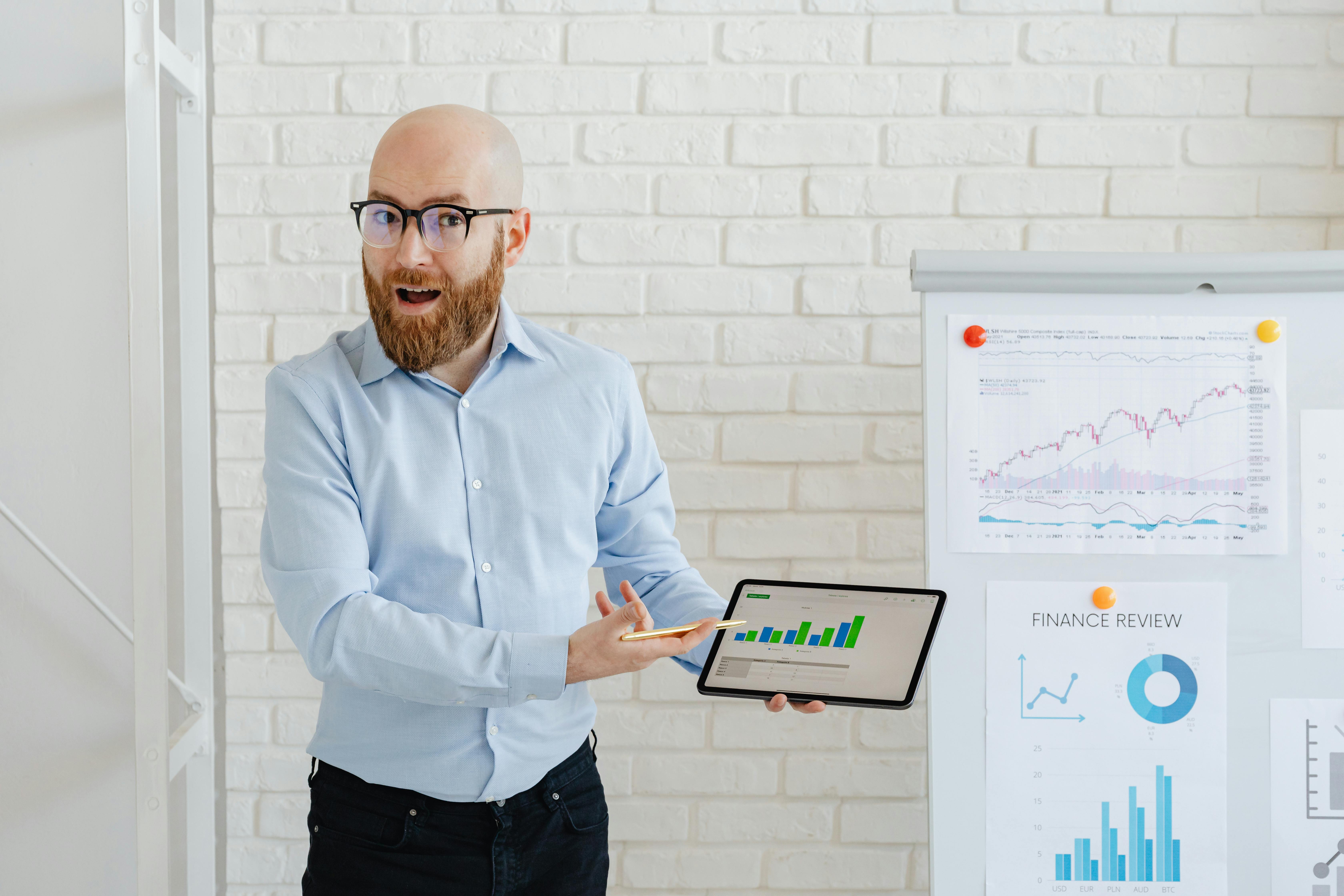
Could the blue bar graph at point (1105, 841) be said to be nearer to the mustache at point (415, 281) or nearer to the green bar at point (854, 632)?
the green bar at point (854, 632)

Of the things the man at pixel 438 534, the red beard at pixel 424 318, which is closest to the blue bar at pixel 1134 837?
the man at pixel 438 534

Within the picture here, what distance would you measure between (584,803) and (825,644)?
40 cm

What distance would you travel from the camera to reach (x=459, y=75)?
69.2 inches

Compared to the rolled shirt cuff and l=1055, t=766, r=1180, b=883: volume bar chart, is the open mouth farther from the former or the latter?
l=1055, t=766, r=1180, b=883: volume bar chart

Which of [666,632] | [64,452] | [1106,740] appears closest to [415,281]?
[666,632]

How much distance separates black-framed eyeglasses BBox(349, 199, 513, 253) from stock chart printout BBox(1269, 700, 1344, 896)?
128cm

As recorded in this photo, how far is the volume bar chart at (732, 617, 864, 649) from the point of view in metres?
1.23

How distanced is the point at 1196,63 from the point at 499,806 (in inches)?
67.8

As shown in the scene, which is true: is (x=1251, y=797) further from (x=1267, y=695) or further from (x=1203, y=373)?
(x=1203, y=373)

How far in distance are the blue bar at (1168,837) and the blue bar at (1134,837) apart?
0.03 metres

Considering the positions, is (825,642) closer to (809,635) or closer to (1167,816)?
(809,635)

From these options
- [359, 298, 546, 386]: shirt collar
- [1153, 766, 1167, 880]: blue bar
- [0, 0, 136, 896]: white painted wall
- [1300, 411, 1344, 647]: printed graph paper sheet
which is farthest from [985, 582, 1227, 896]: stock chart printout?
[0, 0, 136, 896]: white painted wall

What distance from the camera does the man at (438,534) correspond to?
3.88 ft

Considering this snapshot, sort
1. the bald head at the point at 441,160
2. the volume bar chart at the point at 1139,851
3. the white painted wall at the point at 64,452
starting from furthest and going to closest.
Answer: the white painted wall at the point at 64,452 → the volume bar chart at the point at 1139,851 → the bald head at the point at 441,160
